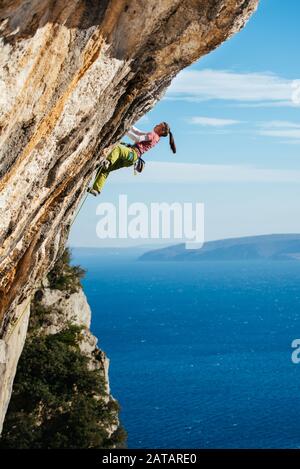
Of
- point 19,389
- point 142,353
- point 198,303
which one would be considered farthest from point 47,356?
point 198,303

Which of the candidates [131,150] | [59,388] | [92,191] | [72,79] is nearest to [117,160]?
[131,150]

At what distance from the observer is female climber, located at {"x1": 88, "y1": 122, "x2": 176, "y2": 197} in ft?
47.9

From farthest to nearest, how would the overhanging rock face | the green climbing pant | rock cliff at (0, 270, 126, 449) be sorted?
1. rock cliff at (0, 270, 126, 449)
2. the green climbing pant
3. the overhanging rock face

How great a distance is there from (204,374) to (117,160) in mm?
81668

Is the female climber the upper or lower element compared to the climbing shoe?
upper

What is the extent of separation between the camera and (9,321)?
14492mm

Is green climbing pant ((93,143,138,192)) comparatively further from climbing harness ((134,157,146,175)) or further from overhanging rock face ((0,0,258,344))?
overhanging rock face ((0,0,258,344))

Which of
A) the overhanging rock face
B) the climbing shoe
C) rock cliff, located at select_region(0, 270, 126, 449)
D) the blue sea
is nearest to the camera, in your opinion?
the overhanging rock face

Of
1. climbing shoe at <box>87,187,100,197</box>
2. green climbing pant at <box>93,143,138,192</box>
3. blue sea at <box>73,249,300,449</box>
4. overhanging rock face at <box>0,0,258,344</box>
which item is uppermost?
blue sea at <box>73,249,300,449</box>

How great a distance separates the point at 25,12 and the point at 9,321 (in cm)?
848

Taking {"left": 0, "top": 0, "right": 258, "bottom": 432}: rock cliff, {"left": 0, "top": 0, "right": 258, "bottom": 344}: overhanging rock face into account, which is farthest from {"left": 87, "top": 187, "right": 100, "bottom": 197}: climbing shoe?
{"left": 0, "top": 0, "right": 258, "bottom": 344}: overhanging rock face

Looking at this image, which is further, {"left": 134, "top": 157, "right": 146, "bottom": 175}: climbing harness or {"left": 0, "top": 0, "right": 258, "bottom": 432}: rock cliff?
{"left": 134, "top": 157, "right": 146, "bottom": 175}: climbing harness

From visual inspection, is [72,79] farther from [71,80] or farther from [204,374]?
[204,374]

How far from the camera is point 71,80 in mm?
9086
